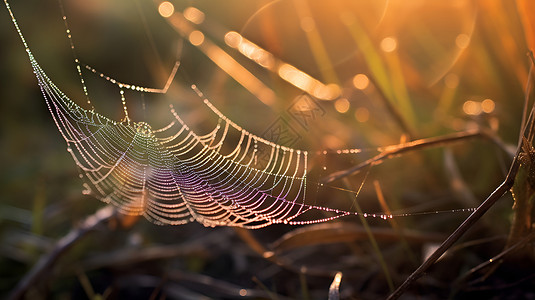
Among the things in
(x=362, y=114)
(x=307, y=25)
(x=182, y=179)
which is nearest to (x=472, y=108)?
(x=362, y=114)

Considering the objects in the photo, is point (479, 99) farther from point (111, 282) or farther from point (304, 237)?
point (111, 282)

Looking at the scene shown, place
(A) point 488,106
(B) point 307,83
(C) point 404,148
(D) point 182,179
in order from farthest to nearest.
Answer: (B) point 307,83, (A) point 488,106, (D) point 182,179, (C) point 404,148

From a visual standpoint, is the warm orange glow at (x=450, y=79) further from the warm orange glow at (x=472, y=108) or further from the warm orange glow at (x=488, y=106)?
the warm orange glow at (x=488, y=106)

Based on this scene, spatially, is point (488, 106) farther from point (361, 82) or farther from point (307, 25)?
point (307, 25)

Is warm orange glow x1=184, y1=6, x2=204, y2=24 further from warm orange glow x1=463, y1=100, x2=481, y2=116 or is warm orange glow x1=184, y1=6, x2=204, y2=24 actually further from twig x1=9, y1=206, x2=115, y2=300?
warm orange glow x1=463, y1=100, x2=481, y2=116

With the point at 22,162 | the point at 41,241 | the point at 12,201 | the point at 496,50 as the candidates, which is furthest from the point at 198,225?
the point at 496,50
